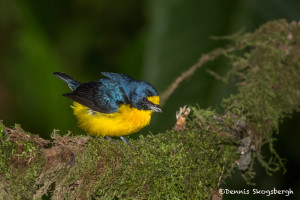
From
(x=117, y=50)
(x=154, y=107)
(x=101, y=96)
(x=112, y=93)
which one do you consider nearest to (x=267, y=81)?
(x=154, y=107)

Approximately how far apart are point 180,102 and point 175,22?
0.95 metres

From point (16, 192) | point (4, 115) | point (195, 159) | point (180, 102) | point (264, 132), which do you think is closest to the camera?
point (16, 192)

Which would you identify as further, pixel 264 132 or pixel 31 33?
pixel 31 33

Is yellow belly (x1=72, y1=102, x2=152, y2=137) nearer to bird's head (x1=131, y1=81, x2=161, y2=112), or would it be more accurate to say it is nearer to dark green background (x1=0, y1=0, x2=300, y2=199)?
bird's head (x1=131, y1=81, x2=161, y2=112)

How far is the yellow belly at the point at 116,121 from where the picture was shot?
12.5 ft

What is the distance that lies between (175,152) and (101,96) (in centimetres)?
119

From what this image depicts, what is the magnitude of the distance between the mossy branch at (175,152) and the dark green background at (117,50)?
0.39m

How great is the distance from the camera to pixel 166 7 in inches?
193

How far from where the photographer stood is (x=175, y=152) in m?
3.16

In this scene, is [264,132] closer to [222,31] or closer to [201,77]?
[201,77]

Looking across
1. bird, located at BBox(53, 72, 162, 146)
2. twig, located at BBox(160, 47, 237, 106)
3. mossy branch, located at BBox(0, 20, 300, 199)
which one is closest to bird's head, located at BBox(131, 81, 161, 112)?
bird, located at BBox(53, 72, 162, 146)

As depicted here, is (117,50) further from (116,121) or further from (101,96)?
(116,121)

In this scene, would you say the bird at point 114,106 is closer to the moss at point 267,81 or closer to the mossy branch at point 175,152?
the mossy branch at point 175,152

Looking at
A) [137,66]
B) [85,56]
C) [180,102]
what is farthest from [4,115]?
[180,102]
